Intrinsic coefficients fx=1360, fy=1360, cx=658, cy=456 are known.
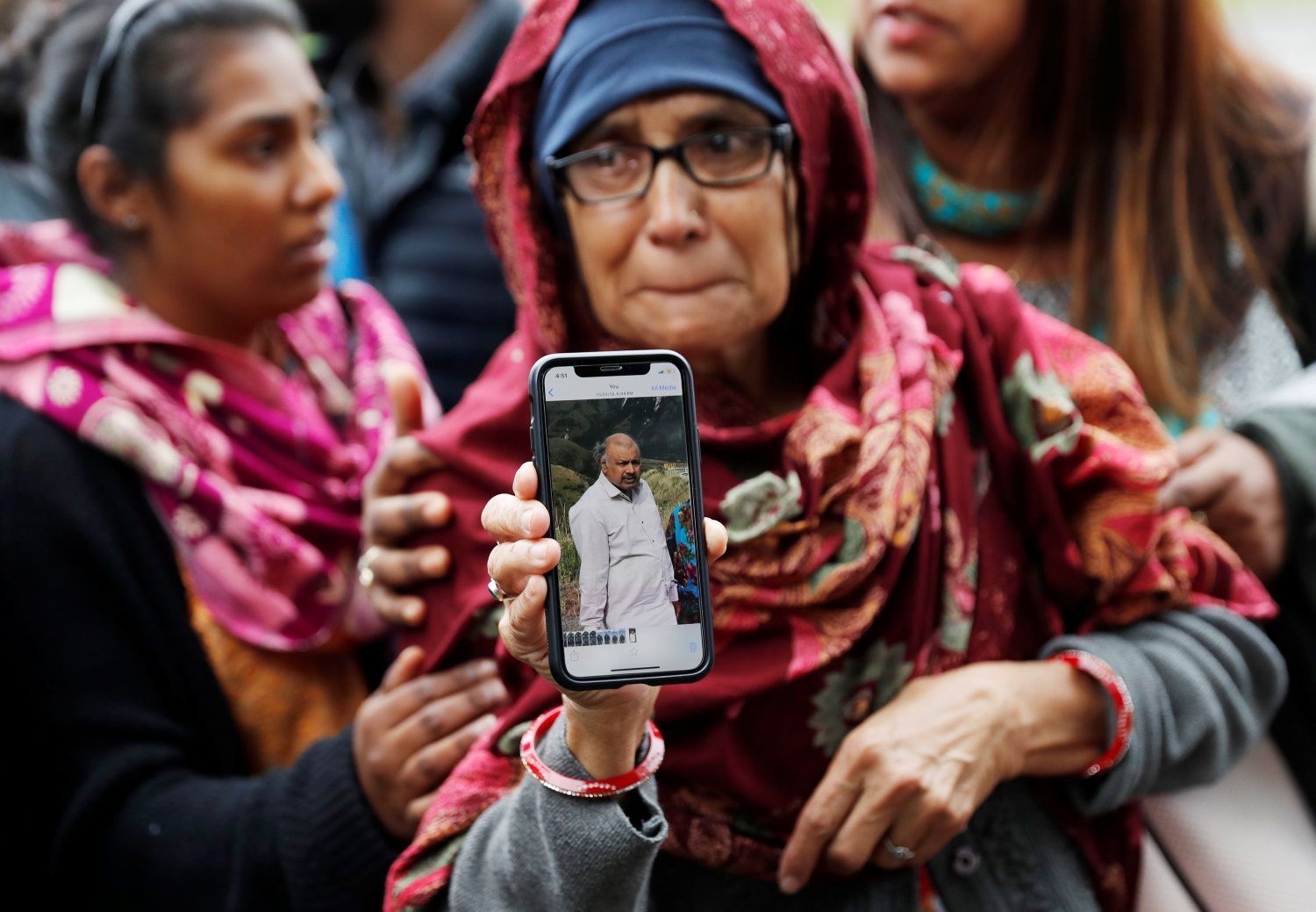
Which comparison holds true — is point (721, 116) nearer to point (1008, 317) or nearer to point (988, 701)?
point (1008, 317)

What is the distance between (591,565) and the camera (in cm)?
125

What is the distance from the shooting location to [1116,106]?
97.2 inches

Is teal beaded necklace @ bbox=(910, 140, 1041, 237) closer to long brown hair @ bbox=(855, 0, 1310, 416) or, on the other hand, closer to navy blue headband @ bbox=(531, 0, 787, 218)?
long brown hair @ bbox=(855, 0, 1310, 416)

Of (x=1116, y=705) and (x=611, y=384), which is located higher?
(x=611, y=384)

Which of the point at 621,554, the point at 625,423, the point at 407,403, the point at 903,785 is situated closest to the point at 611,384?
the point at 625,423

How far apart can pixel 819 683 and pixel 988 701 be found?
0.21 m

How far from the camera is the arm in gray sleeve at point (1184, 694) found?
1.71 m

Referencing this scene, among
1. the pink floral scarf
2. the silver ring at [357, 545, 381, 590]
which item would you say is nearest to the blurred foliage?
the silver ring at [357, 545, 381, 590]

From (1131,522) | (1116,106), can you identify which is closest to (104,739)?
(1131,522)

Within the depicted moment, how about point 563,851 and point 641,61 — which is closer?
point 563,851

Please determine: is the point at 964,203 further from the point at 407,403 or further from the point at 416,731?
the point at 416,731

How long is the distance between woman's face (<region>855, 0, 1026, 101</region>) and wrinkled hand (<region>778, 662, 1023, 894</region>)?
3.88 ft

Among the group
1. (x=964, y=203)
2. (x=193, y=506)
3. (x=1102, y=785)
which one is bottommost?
(x=193, y=506)

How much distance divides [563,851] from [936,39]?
5.23ft
